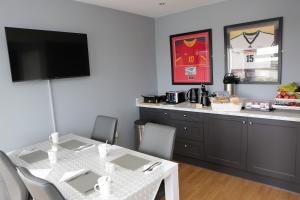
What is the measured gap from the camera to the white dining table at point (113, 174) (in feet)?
4.43

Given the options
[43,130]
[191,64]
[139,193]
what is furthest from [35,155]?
[191,64]

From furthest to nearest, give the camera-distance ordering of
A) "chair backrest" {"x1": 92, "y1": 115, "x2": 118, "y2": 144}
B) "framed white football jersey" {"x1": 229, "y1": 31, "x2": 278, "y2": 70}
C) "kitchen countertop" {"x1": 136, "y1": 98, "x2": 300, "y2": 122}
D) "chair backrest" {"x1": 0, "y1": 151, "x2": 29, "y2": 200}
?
"framed white football jersey" {"x1": 229, "y1": 31, "x2": 278, "y2": 70} → "chair backrest" {"x1": 92, "y1": 115, "x2": 118, "y2": 144} → "kitchen countertop" {"x1": 136, "y1": 98, "x2": 300, "y2": 122} → "chair backrest" {"x1": 0, "y1": 151, "x2": 29, "y2": 200}

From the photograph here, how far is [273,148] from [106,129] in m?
1.88

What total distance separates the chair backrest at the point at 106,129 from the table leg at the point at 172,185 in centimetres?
99

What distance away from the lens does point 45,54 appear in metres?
2.44

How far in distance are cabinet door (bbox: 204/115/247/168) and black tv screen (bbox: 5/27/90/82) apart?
5.75ft

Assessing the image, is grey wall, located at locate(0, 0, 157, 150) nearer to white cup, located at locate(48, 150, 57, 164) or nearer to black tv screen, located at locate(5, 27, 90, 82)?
black tv screen, located at locate(5, 27, 90, 82)

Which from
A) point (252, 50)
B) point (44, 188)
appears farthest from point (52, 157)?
point (252, 50)

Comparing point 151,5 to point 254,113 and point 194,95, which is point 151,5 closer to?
point 194,95

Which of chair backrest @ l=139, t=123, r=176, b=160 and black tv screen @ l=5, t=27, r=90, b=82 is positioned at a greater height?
black tv screen @ l=5, t=27, r=90, b=82

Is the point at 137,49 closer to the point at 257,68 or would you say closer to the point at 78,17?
the point at 78,17

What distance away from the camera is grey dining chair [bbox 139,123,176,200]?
1943mm

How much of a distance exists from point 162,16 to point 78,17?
1509 mm

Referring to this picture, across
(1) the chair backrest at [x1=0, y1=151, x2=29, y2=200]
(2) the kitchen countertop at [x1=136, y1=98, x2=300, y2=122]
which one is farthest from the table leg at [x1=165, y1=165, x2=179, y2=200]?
(2) the kitchen countertop at [x1=136, y1=98, x2=300, y2=122]
